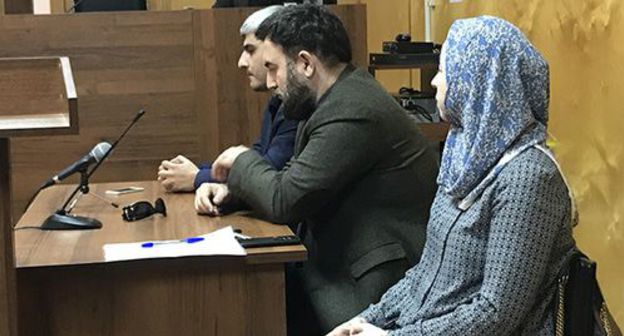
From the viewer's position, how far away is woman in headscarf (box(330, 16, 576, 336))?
162cm

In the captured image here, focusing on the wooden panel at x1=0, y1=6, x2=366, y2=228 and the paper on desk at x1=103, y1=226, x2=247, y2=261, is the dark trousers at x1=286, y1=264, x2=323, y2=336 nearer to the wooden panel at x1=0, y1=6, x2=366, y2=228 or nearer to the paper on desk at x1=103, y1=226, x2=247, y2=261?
the paper on desk at x1=103, y1=226, x2=247, y2=261

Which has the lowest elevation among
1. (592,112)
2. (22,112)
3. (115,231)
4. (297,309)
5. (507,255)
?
(297,309)

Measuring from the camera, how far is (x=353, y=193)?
7.59 ft

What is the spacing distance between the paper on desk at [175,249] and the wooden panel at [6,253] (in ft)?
1.03

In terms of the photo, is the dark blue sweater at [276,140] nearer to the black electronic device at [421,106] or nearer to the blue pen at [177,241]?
the blue pen at [177,241]

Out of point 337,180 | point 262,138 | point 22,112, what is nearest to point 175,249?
point 337,180

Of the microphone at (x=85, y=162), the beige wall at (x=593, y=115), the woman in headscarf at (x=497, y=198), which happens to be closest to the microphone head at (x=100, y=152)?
the microphone at (x=85, y=162)

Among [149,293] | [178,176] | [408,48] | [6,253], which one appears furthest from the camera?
[408,48]

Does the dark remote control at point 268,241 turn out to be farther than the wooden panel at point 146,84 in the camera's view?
No

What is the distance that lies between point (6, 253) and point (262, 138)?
1.34m

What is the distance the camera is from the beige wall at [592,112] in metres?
2.67

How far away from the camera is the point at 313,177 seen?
2.23 meters

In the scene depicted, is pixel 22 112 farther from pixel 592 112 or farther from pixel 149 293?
pixel 592 112

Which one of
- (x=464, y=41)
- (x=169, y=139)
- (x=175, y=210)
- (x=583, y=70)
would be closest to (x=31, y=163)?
(x=169, y=139)
